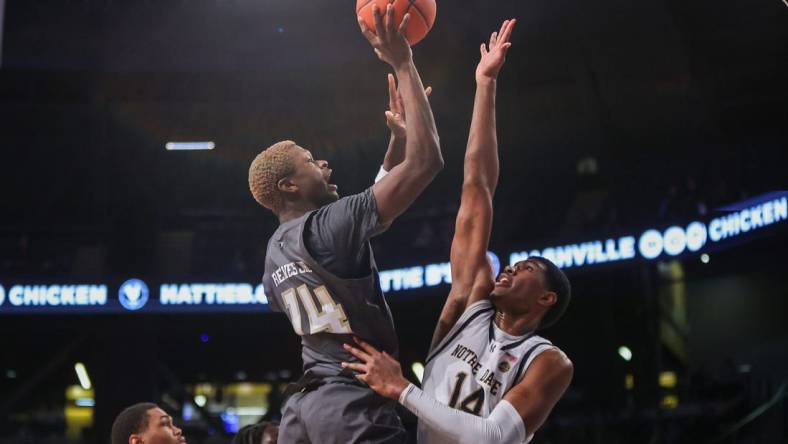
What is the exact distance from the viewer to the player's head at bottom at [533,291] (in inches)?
129

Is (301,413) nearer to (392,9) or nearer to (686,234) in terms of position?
(392,9)

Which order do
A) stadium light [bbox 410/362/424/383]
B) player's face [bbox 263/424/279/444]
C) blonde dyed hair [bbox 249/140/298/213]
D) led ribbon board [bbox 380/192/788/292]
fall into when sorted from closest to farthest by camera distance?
1. blonde dyed hair [bbox 249/140/298/213]
2. player's face [bbox 263/424/279/444]
3. led ribbon board [bbox 380/192/788/292]
4. stadium light [bbox 410/362/424/383]

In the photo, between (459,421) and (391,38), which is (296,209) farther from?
(459,421)

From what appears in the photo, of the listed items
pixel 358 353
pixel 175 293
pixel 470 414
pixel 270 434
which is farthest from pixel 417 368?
pixel 358 353

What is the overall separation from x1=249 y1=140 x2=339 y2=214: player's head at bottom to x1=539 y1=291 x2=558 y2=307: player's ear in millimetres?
818

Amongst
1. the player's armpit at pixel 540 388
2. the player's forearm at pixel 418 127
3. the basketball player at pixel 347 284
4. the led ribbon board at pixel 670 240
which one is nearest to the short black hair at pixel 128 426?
the basketball player at pixel 347 284

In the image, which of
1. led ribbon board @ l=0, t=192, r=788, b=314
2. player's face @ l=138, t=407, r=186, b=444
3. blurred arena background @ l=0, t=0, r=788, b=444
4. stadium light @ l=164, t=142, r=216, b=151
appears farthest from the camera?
stadium light @ l=164, t=142, r=216, b=151

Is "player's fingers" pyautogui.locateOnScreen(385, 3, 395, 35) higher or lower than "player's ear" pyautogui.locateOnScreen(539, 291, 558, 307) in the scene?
higher

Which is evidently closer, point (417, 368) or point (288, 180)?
point (288, 180)

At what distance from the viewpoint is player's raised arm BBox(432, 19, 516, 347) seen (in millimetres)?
3373

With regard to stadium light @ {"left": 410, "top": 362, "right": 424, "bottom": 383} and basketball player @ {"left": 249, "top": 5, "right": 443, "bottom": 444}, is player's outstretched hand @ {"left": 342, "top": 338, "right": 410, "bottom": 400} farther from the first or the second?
stadium light @ {"left": 410, "top": 362, "right": 424, "bottom": 383}

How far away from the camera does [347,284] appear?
9.62 feet

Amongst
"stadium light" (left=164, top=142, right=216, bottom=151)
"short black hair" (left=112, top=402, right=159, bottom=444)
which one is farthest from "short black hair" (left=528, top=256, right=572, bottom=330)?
"stadium light" (left=164, top=142, right=216, bottom=151)

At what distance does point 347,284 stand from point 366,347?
20 centimetres
